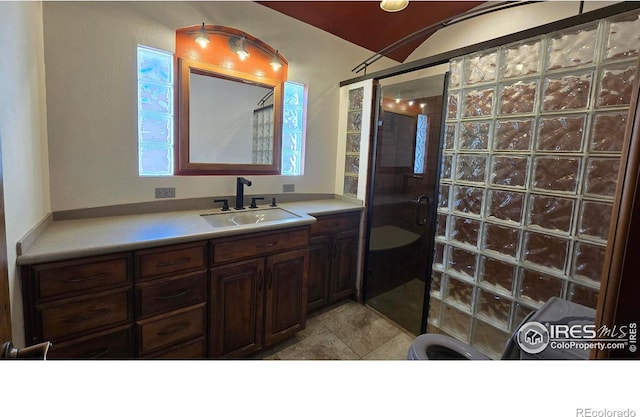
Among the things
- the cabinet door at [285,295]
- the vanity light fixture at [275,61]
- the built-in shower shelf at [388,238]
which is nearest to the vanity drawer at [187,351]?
the cabinet door at [285,295]

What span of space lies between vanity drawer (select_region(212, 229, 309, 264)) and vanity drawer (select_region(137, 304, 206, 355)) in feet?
1.00

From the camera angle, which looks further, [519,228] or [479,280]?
[479,280]

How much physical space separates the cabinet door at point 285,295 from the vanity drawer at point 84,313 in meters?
0.76

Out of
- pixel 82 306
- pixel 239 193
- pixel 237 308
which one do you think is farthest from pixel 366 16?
pixel 82 306

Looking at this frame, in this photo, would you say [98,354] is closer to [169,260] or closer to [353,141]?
[169,260]

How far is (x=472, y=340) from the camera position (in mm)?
1673

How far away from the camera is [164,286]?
1.37 m

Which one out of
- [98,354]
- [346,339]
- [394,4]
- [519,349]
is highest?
[394,4]

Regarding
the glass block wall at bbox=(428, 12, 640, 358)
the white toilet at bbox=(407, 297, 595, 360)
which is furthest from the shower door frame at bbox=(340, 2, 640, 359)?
the glass block wall at bbox=(428, 12, 640, 358)

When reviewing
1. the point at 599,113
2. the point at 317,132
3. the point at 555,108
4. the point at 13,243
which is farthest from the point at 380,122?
the point at 13,243

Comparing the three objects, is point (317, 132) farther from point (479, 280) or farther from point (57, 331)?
point (57, 331)

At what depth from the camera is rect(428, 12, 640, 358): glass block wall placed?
3.92 ft

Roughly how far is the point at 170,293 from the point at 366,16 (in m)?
2.64
